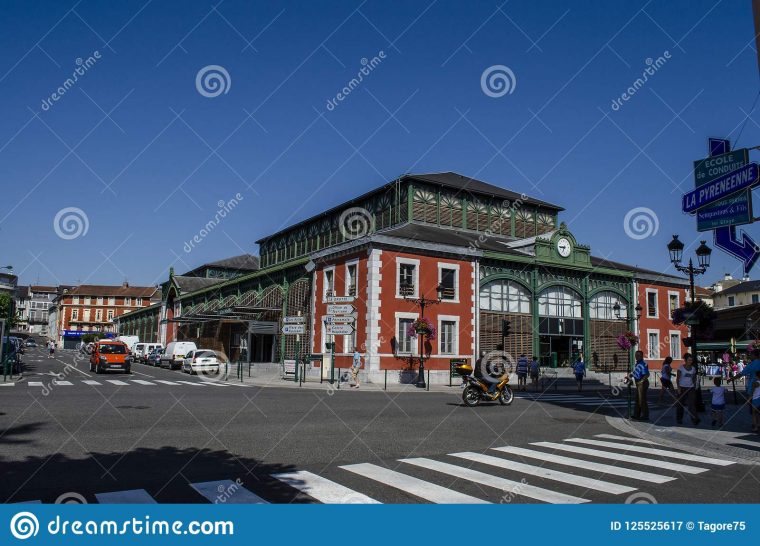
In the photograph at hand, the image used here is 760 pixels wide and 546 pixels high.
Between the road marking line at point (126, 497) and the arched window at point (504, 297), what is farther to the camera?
the arched window at point (504, 297)

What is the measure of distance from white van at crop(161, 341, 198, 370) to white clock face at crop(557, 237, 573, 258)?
88.4 ft

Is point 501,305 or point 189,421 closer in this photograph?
point 189,421

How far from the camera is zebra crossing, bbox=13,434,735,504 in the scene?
247 inches

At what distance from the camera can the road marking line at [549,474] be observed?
7045 millimetres

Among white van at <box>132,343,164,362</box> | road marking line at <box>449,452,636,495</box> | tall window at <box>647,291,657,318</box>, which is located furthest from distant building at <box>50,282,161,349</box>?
road marking line at <box>449,452,636,495</box>

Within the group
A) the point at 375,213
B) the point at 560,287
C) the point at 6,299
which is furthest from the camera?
the point at 6,299

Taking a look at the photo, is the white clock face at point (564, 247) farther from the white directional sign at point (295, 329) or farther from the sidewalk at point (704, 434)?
the sidewalk at point (704, 434)

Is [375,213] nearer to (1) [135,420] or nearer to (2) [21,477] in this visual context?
(1) [135,420]

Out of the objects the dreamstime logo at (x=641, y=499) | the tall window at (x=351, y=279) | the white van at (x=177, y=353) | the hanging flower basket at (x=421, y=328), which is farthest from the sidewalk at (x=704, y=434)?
the white van at (x=177, y=353)

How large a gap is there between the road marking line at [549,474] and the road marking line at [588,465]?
2.00 feet

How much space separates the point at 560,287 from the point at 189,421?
31885 mm

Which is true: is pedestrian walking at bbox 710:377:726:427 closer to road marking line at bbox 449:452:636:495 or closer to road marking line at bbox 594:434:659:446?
road marking line at bbox 594:434:659:446

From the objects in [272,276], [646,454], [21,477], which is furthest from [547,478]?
[272,276]
